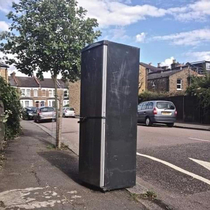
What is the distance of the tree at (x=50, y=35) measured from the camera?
8.95 meters

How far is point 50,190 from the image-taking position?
4586mm

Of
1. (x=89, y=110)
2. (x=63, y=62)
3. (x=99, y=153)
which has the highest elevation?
(x=63, y=62)

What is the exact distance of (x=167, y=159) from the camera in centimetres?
720

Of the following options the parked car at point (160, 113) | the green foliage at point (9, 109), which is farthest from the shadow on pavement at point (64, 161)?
the parked car at point (160, 113)

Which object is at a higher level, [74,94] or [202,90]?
[74,94]

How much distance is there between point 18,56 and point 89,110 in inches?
248

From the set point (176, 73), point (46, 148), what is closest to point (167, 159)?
point (46, 148)

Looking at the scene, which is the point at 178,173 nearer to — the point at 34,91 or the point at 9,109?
the point at 9,109

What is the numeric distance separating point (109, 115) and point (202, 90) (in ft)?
57.3

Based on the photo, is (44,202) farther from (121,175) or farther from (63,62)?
(63,62)

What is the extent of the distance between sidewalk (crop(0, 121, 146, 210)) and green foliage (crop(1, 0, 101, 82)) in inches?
149

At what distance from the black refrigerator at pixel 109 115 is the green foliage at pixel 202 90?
16.5m

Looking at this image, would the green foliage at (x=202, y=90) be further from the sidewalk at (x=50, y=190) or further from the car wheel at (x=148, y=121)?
the sidewalk at (x=50, y=190)

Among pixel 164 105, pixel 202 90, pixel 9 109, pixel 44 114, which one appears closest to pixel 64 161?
pixel 9 109
